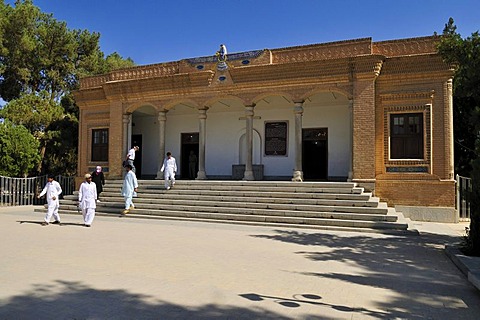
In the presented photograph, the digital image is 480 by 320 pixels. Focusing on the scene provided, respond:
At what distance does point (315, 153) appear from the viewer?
1823 centimetres

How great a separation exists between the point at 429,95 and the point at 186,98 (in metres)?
9.51

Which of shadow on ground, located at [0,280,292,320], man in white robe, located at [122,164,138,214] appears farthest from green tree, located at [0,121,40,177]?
shadow on ground, located at [0,280,292,320]

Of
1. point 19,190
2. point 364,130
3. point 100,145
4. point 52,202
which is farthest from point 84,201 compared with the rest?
point 364,130

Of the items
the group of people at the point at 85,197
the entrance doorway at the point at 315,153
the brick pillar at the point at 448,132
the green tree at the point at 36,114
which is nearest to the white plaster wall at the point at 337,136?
the entrance doorway at the point at 315,153

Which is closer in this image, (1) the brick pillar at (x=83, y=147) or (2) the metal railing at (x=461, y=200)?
(2) the metal railing at (x=461, y=200)

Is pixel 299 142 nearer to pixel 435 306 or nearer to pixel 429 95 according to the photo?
pixel 429 95

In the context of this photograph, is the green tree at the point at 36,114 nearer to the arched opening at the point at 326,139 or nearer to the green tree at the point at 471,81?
the arched opening at the point at 326,139

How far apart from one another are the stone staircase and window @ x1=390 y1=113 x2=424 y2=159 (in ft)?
7.23

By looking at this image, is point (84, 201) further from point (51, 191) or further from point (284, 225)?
point (284, 225)

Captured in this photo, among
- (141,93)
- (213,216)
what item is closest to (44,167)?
(141,93)

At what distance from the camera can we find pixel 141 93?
17.5 meters

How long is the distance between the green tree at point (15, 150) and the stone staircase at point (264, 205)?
15.6 feet

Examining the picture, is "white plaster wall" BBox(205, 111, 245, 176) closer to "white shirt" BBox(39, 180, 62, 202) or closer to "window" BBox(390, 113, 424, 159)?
"window" BBox(390, 113, 424, 159)

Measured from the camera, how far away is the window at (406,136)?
13578mm
